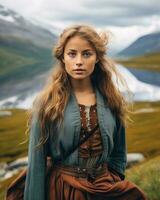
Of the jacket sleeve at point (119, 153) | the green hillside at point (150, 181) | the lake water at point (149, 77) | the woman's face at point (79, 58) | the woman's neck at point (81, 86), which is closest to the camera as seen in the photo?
the woman's face at point (79, 58)

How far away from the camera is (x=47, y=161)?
5922 millimetres

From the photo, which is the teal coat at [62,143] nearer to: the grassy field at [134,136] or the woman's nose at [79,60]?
the woman's nose at [79,60]

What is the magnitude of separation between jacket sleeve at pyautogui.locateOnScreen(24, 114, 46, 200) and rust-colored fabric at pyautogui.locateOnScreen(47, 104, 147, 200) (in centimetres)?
14

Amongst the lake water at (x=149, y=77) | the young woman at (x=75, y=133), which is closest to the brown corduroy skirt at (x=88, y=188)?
the young woman at (x=75, y=133)

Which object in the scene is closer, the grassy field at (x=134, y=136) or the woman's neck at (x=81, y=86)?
the woman's neck at (x=81, y=86)

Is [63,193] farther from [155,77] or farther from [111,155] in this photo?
[155,77]

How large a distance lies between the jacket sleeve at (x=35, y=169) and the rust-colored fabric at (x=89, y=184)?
14 cm

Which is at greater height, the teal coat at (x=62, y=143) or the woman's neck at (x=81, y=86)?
the woman's neck at (x=81, y=86)

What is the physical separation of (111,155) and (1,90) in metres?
187

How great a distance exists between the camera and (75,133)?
5.70 m

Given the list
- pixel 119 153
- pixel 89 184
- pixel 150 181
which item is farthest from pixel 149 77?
pixel 89 184

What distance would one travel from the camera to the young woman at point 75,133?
18.7ft

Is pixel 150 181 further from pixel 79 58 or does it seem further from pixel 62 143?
pixel 79 58

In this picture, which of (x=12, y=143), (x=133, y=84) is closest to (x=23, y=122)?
(x=12, y=143)
